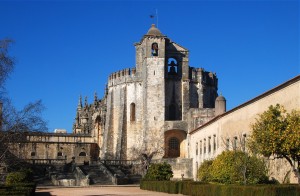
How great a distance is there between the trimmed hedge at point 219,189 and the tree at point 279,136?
8.10 feet

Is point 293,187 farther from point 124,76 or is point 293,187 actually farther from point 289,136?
point 124,76

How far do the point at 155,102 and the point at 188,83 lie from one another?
5.13 m

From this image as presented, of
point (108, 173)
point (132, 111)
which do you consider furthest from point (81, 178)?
point (132, 111)

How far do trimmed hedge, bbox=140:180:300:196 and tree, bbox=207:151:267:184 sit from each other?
1.83 m

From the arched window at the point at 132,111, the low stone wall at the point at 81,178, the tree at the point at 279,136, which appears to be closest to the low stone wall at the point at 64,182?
the low stone wall at the point at 81,178

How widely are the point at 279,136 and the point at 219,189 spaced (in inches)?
140

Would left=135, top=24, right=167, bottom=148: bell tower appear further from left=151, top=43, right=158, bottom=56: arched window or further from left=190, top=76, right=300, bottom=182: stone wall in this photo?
left=190, top=76, right=300, bottom=182: stone wall

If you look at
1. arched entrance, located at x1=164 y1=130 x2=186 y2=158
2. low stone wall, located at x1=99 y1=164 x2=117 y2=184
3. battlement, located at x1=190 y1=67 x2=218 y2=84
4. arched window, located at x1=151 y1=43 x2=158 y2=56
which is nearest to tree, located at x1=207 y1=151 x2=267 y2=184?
low stone wall, located at x1=99 y1=164 x2=117 y2=184

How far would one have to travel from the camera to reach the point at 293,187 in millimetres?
18125

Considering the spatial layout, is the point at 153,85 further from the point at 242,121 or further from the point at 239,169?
the point at 239,169

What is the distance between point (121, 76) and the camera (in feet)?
208

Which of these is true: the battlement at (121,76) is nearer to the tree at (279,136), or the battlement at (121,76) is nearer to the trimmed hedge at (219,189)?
the trimmed hedge at (219,189)

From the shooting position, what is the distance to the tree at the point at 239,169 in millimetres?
25000

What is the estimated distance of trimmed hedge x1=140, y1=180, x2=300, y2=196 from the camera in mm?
18125
